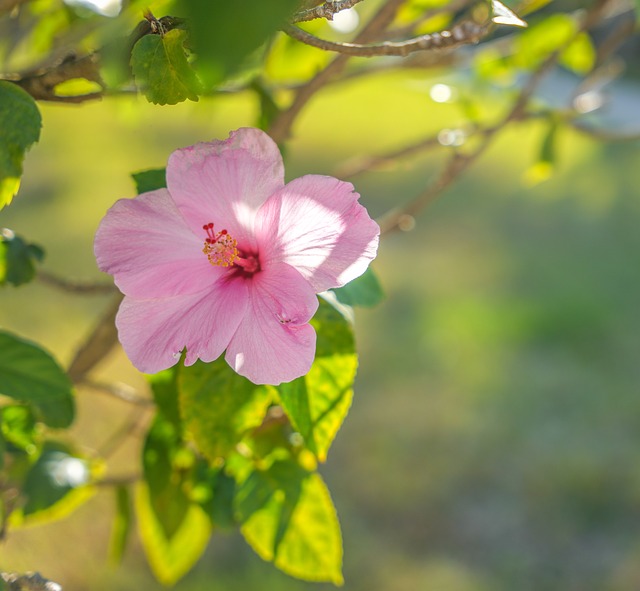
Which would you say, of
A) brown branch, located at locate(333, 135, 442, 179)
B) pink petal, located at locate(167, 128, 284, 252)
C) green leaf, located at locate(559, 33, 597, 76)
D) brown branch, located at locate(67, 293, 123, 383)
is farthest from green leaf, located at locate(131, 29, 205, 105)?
green leaf, located at locate(559, 33, 597, 76)

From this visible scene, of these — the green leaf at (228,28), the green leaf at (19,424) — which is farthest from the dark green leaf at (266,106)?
the green leaf at (228,28)

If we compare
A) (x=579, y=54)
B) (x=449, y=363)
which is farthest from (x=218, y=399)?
(x=449, y=363)

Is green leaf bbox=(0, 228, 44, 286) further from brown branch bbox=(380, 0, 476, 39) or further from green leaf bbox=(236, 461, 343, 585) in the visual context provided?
brown branch bbox=(380, 0, 476, 39)

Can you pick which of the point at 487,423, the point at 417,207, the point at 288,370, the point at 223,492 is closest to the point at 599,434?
the point at 487,423

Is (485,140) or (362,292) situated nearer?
(362,292)

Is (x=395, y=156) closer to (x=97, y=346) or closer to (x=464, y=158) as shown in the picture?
(x=464, y=158)

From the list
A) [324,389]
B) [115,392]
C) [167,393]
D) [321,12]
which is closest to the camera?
[321,12]

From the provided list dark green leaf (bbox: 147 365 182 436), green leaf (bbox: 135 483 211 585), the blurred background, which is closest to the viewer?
dark green leaf (bbox: 147 365 182 436)
